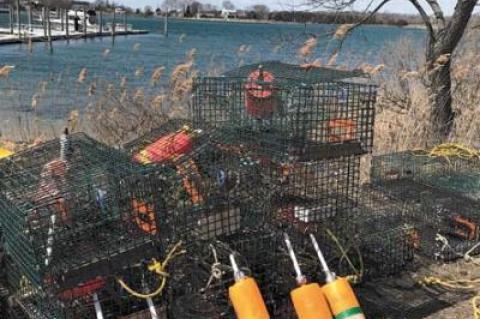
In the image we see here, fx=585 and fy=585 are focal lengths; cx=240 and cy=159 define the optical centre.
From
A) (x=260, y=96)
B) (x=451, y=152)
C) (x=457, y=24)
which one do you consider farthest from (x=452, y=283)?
(x=457, y=24)

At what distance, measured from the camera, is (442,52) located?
6.80 meters

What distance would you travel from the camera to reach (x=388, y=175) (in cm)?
453

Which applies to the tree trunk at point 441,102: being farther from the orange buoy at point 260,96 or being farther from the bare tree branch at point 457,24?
the orange buoy at point 260,96

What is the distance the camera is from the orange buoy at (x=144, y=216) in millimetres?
2721

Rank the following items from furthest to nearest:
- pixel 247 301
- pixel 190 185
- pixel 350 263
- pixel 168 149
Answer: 1. pixel 350 263
2. pixel 168 149
3. pixel 190 185
4. pixel 247 301

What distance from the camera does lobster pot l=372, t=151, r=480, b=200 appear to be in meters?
4.48

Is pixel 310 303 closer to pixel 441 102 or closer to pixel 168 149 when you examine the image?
pixel 168 149

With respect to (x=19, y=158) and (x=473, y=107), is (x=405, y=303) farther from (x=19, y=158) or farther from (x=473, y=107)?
(x=473, y=107)

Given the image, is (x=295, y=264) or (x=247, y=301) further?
(x=295, y=264)

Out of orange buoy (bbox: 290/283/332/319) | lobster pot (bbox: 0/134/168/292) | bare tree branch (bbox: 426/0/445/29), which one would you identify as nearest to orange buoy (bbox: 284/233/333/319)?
orange buoy (bbox: 290/283/332/319)

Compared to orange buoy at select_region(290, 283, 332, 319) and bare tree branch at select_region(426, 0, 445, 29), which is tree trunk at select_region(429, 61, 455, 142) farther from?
orange buoy at select_region(290, 283, 332, 319)

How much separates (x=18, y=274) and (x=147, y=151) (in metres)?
0.92

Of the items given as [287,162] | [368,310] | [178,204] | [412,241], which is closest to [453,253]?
[412,241]

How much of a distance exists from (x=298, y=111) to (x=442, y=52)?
4.19 meters
